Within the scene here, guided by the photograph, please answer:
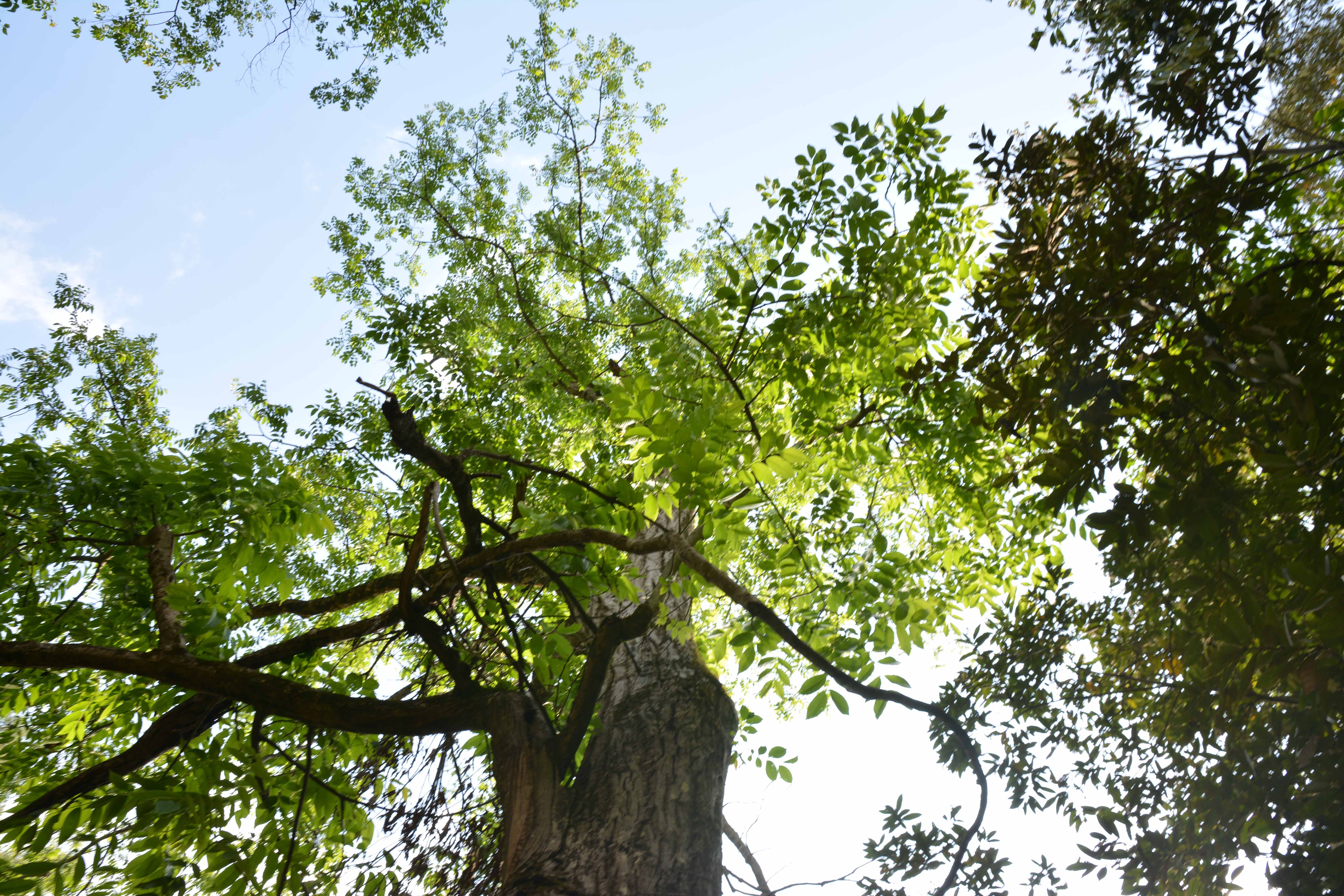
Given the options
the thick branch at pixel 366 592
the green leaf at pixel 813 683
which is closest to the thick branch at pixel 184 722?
the thick branch at pixel 366 592

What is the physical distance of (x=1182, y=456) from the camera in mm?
1994

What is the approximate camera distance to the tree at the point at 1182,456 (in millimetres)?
1714

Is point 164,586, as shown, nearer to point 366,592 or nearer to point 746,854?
point 366,592

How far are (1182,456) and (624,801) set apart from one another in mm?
2311

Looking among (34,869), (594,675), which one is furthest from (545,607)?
(34,869)

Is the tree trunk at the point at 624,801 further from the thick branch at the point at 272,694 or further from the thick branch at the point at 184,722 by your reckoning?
the thick branch at the point at 184,722

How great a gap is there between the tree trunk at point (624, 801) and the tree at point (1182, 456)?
1.18 meters

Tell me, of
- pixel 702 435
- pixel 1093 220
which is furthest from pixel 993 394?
pixel 702 435

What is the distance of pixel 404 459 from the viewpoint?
5.56 meters

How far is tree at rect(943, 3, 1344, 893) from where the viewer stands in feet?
5.62

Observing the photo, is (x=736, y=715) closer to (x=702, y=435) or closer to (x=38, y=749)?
(x=702, y=435)

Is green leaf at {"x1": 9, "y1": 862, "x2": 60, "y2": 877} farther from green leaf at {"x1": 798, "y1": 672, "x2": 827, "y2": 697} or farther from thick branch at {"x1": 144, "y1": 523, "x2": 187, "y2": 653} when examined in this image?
green leaf at {"x1": 798, "y1": 672, "x2": 827, "y2": 697}

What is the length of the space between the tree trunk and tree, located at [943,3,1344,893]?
3.86 feet

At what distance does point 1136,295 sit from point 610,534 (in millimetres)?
1784
